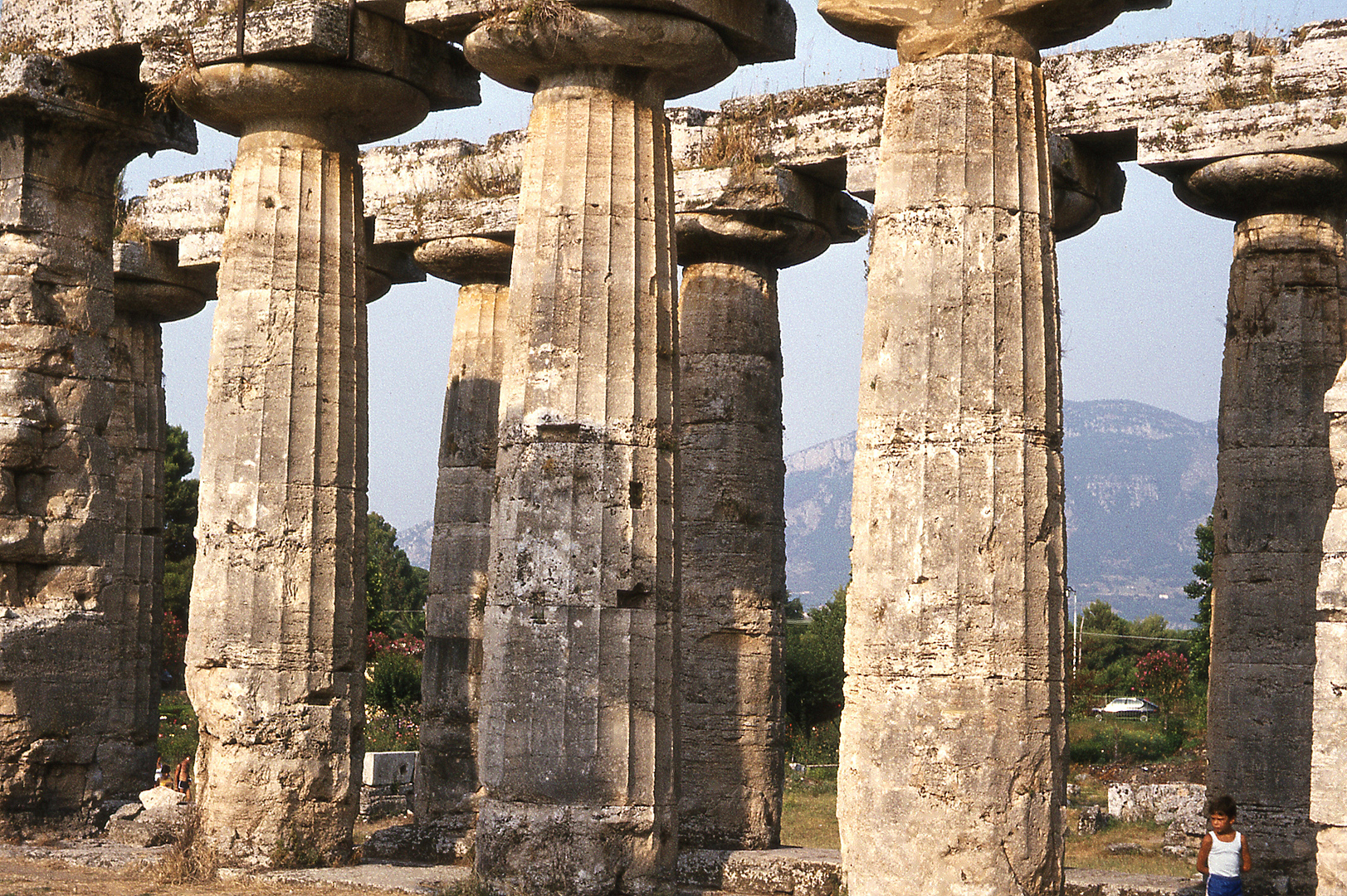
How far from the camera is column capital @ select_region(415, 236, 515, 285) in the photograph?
21.5 meters

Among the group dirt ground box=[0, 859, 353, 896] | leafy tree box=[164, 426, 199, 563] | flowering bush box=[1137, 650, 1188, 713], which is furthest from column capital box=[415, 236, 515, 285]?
leafy tree box=[164, 426, 199, 563]

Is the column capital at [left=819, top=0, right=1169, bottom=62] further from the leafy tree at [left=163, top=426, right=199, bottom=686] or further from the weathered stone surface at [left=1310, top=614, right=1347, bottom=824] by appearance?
the leafy tree at [left=163, top=426, right=199, bottom=686]

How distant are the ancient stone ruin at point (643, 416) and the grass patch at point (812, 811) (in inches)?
228

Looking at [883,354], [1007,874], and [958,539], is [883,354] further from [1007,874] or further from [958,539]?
[1007,874]

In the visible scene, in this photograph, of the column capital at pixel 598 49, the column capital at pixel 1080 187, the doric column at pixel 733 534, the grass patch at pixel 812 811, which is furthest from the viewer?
the grass patch at pixel 812 811

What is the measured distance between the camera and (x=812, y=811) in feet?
103

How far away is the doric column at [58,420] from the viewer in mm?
18953

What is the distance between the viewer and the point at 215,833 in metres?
16.5

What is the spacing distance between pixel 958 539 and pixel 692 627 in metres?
9.98

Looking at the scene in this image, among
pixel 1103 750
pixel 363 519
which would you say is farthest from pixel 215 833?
pixel 1103 750

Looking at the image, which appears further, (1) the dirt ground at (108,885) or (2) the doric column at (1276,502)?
(2) the doric column at (1276,502)

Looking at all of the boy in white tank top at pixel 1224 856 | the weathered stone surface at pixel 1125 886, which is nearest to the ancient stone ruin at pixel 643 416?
the weathered stone surface at pixel 1125 886

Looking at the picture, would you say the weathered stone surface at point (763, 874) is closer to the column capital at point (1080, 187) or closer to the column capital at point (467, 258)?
the column capital at point (1080, 187)

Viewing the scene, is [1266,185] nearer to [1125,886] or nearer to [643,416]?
[1125,886]
